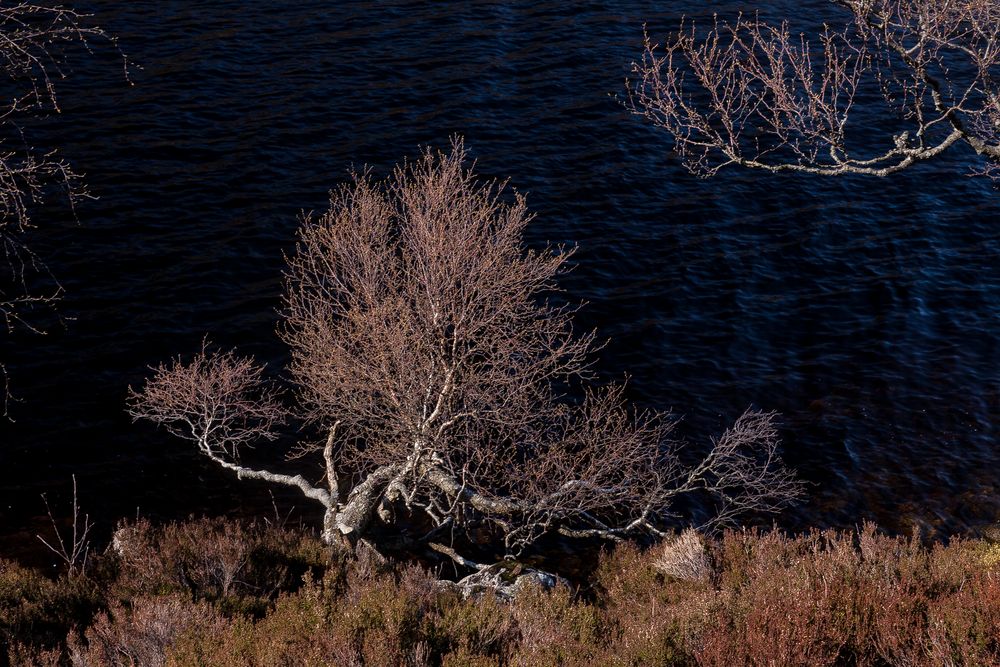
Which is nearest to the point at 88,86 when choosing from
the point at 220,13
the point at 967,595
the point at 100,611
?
the point at 220,13

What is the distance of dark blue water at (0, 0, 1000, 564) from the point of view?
20844mm

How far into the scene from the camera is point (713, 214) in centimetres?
2905

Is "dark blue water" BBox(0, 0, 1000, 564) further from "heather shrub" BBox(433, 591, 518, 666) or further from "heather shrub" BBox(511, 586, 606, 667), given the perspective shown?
"heather shrub" BBox(433, 591, 518, 666)

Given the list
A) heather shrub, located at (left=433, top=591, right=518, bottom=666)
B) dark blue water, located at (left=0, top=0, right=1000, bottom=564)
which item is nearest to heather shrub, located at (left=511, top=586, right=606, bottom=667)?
heather shrub, located at (left=433, top=591, right=518, bottom=666)

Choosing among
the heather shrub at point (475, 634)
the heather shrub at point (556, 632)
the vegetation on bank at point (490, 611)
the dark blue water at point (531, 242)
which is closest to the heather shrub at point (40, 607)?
the vegetation on bank at point (490, 611)

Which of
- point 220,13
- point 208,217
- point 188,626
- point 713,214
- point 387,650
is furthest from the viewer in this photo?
point 220,13

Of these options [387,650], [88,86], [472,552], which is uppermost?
[88,86]

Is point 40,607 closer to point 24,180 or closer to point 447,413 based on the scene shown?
point 447,413

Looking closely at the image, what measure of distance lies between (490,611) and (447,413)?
21.1 ft

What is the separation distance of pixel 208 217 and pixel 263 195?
1.68 metres

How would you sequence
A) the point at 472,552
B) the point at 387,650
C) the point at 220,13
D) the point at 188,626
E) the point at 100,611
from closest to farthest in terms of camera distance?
the point at 387,650, the point at 188,626, the point at 100,611, the point at 472,552, the point at 220,13

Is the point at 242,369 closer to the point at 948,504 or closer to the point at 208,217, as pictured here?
the point at 208,217

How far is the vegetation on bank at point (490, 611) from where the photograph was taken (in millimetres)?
9719

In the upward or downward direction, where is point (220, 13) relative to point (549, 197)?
upward
